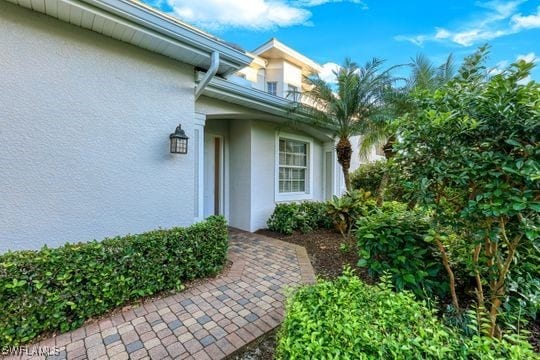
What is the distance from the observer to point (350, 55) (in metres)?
6.77

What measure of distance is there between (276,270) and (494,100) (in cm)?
387

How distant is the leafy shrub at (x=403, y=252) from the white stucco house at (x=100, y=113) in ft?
11.2

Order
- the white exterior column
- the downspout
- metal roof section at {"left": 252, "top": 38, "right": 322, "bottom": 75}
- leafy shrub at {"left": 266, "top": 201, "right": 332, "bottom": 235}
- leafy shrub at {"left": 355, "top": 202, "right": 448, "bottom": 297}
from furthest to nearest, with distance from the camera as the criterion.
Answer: metal roof section at {"left": 252, "top": 38, "right": 322, "bottom": 75} < leafy shrub at {"left": 266, "top": 201, "right": 332, "bottom": 235} < the white exterior column < the downspout < leafy shrub at {"left": 355, "top": 202, "right": 448, "bottom": 297}

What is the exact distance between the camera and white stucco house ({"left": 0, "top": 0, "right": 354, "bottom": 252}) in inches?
128

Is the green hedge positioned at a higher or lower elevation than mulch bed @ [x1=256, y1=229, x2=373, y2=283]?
higher

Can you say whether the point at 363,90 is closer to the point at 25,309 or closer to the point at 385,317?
the point at 385,317

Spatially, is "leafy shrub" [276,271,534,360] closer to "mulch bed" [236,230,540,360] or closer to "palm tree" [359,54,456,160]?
"mulch bed" [236,230,540,360]

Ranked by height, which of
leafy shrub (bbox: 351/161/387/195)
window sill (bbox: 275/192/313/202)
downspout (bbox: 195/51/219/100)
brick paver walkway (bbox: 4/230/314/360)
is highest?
downspout (bbox: 195/51/219/100)

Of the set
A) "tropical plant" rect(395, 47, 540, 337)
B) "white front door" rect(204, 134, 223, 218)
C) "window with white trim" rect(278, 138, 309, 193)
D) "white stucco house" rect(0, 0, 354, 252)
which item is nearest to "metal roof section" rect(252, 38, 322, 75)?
"window with white trim" rect(278, 138, 309, 193)

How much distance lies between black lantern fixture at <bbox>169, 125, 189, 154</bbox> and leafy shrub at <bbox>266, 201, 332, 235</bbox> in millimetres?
3580

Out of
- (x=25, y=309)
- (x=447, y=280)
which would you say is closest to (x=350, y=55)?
(x=447, y=280)

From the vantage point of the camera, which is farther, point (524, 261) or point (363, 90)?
point (363, 90)

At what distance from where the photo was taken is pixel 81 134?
369cm

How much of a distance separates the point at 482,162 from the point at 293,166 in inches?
253
